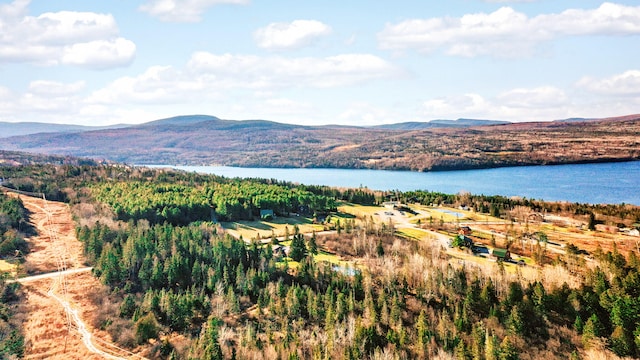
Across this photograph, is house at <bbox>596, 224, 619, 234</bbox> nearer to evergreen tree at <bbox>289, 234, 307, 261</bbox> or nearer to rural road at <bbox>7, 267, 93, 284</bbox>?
evergreen tree at <bbox>289, 234, 307, 261</bbox>

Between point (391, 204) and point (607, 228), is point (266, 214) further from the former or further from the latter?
point (607, 228)

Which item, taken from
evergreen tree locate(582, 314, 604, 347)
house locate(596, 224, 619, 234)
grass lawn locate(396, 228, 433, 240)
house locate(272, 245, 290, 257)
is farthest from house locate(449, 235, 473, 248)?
house locate(596, 224, 619, 234)

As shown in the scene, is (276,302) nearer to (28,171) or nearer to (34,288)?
(34,288)

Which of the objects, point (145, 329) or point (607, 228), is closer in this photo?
point (145, 329)

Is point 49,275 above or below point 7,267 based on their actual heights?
below

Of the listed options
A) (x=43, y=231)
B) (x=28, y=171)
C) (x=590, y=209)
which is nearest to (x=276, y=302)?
(x=43, y=231)

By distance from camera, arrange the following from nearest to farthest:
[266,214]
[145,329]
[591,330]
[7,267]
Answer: [591,330] → [145,329] → [7,267] → [266,214]

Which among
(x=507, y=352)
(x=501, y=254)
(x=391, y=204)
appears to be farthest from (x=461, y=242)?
(x=391, y=204)
